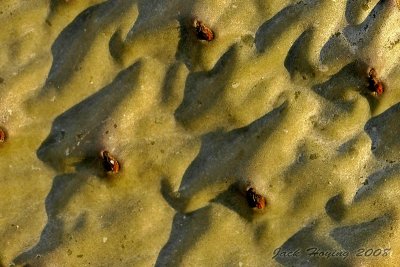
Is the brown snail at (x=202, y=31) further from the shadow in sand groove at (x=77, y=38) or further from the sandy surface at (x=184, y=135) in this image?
the shadow in sand groove at (x=77, y=38)

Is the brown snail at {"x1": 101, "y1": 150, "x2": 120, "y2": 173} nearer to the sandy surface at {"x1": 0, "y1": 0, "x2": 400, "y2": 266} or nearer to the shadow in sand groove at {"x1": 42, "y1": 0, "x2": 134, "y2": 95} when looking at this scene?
the sandy surface at {"x1": 0, "y1": 0, "x2": 400, "y2": 266}

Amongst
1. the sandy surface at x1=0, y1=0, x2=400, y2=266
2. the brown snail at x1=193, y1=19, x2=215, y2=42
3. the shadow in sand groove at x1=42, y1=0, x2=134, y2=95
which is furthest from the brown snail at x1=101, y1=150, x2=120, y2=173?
the brown snail at x1=193, y1=19, x2=215, y2=42

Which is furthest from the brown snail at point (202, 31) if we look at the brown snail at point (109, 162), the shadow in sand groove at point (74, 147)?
the brown snail at point (109, 162)

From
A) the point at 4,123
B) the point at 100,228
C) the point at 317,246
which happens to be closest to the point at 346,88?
the point at 317,246

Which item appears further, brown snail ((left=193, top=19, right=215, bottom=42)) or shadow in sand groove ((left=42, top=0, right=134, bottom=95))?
shadow in sand groove ((left=42, top=0, right=134, bottom=95))

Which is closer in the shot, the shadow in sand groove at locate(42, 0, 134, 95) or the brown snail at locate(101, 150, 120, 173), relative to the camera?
the brown snail at locate(101, 150, 120, 173)

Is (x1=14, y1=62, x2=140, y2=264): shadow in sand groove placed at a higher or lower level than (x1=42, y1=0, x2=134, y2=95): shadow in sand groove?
lower

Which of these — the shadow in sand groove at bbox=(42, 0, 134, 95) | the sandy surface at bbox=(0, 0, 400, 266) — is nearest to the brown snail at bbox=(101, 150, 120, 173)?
the sandy surface at bbox=(0, 0, 400, 266)

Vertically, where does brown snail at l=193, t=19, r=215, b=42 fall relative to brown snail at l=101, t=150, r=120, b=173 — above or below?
above
